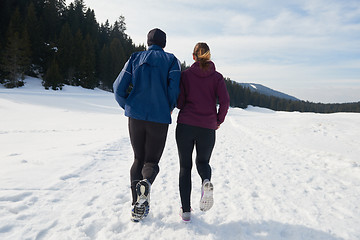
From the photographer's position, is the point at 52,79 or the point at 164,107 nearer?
the point at 164,107

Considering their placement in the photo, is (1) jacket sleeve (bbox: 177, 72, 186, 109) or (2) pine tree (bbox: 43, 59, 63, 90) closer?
(1) jacket sleeve (bbox: 177, 72, 186, 109)

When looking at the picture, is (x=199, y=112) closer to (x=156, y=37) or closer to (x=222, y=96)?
(x=222, y=96)

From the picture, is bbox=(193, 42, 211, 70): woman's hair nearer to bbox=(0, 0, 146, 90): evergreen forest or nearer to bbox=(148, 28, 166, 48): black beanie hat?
bbox=(148, 28, 166, 48): black beanie hat

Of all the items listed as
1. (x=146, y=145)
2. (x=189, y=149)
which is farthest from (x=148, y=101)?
(x=189, y=149)

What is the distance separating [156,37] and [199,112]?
1.07 metres

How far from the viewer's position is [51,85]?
30016 millimetres

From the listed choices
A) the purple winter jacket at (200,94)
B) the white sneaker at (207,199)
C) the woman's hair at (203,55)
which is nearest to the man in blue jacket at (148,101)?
the purple winter jacket at (200,94)

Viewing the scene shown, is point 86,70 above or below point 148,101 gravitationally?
above

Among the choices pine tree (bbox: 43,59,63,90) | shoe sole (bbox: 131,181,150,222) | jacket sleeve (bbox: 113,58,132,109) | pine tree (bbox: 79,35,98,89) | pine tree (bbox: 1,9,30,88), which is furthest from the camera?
pine tree (bbox: 79,35,98,89)

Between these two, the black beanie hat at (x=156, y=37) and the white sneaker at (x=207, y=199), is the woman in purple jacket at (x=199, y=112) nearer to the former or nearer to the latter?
the white sneaker at (x=207, y=199)

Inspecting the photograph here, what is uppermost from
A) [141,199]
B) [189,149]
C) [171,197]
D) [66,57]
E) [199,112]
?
[66,57]

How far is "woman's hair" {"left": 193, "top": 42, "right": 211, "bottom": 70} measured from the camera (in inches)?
96.9

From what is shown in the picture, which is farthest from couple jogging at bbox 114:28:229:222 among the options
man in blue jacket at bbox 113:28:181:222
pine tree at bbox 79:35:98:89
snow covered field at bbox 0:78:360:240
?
pine tree at bbox 79:35:98:89

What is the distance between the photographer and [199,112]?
8.23ft
